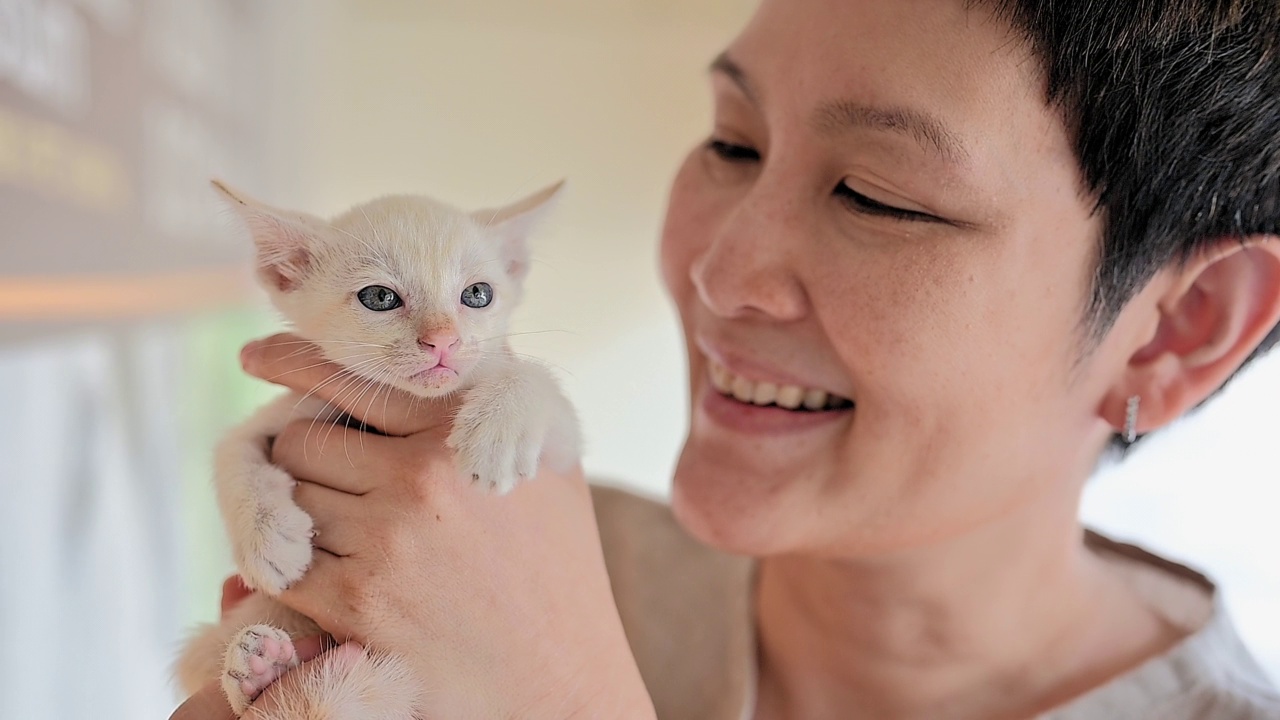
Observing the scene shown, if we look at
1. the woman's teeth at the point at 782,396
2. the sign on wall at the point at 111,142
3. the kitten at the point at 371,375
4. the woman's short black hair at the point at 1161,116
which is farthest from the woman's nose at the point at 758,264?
the sign on wall at the point at 111,142

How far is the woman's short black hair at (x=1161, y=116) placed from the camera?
92cm

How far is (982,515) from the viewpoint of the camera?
1.15 metres

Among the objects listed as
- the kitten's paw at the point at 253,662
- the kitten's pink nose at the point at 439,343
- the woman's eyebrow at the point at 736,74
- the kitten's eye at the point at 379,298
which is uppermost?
the woman's eyebrow at the point at 736,74

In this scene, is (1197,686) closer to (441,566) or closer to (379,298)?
(441,566)

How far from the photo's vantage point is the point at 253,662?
83 centimetres

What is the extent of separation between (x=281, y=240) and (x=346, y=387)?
0.19 metres

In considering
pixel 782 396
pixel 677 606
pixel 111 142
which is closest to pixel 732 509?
pixel 782 396

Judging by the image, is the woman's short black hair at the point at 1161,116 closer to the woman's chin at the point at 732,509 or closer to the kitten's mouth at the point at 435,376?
the woman's chin at the point at 732,509

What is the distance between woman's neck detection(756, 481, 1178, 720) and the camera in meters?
1.27

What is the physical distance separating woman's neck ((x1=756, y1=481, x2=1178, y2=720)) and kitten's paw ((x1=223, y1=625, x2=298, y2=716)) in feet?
2.61

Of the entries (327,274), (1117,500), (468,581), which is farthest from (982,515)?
(1117,500)

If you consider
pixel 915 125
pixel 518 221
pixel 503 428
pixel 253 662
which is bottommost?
pixel 253 662

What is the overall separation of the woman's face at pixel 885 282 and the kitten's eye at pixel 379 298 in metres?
0.36

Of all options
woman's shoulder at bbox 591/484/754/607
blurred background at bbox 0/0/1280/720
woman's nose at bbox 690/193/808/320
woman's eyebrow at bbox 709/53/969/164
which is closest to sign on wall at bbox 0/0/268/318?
blurred background at bbox 0/0/1280/720
